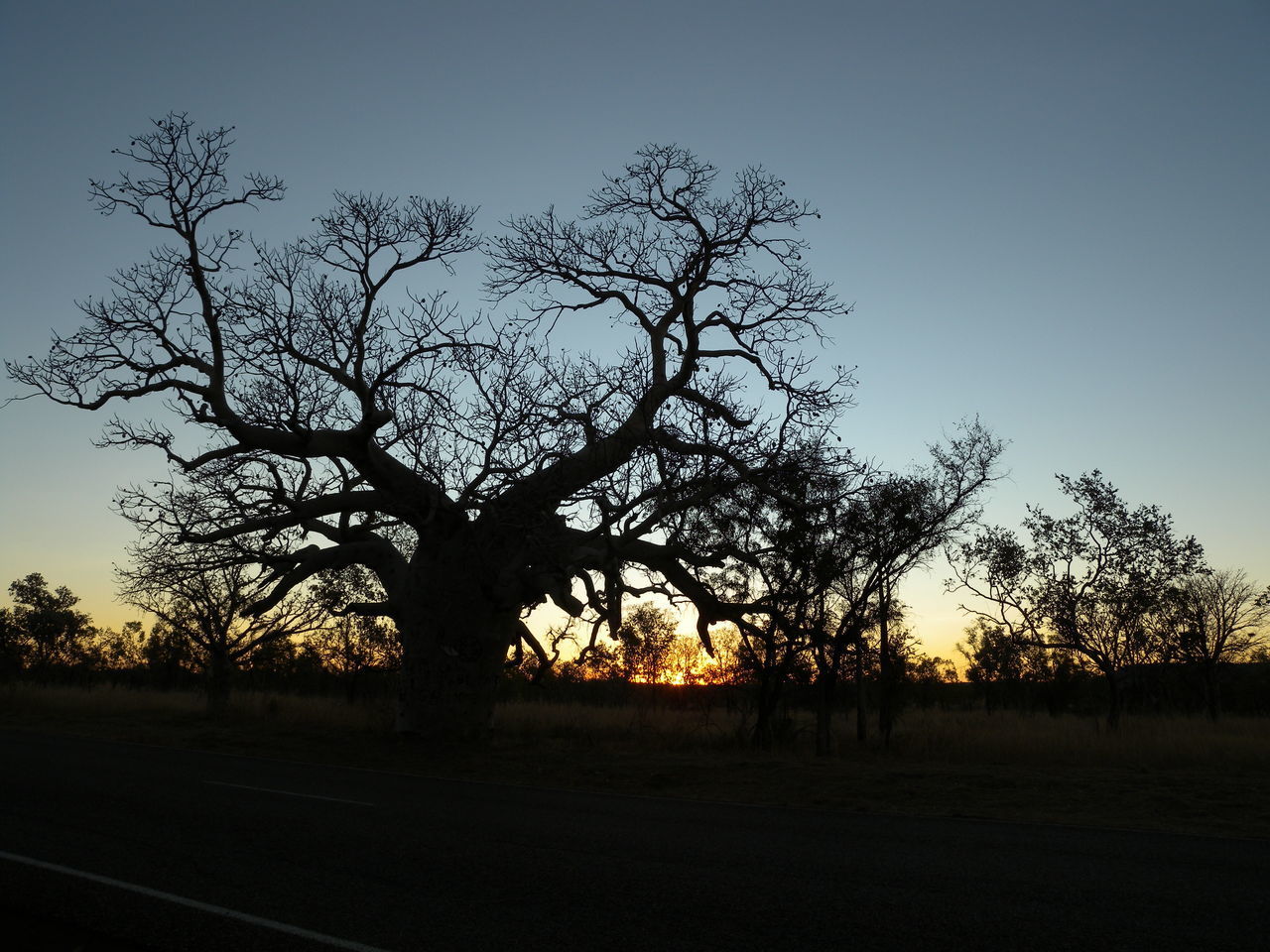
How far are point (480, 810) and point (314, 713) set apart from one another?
17793mm

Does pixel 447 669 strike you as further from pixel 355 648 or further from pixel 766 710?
pixel 355 648

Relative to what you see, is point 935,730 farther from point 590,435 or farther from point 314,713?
point 314,713

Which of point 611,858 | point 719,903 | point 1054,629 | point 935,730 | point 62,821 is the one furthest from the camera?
point 1054,629

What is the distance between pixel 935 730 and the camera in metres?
19.8

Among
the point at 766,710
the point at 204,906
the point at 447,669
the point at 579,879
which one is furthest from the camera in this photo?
the point at 766,710

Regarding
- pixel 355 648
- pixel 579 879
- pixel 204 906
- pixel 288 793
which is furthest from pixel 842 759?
pixel 355 648

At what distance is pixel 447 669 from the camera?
18.3m

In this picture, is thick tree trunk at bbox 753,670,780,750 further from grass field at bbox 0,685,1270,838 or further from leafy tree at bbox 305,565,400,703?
leafy tree at bbox 305,565,400,703

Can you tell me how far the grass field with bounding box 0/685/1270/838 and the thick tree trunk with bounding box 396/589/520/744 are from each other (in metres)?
0.59

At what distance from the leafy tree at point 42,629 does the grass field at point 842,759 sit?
137 ft

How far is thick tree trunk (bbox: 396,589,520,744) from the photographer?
1817 centimetres

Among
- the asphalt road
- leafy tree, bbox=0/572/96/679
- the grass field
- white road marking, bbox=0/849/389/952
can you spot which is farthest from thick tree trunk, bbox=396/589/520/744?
leafy tree, bbox=0/572/96/679

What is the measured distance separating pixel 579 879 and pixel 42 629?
6887 centimetres

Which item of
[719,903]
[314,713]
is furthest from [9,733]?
[719,903]
